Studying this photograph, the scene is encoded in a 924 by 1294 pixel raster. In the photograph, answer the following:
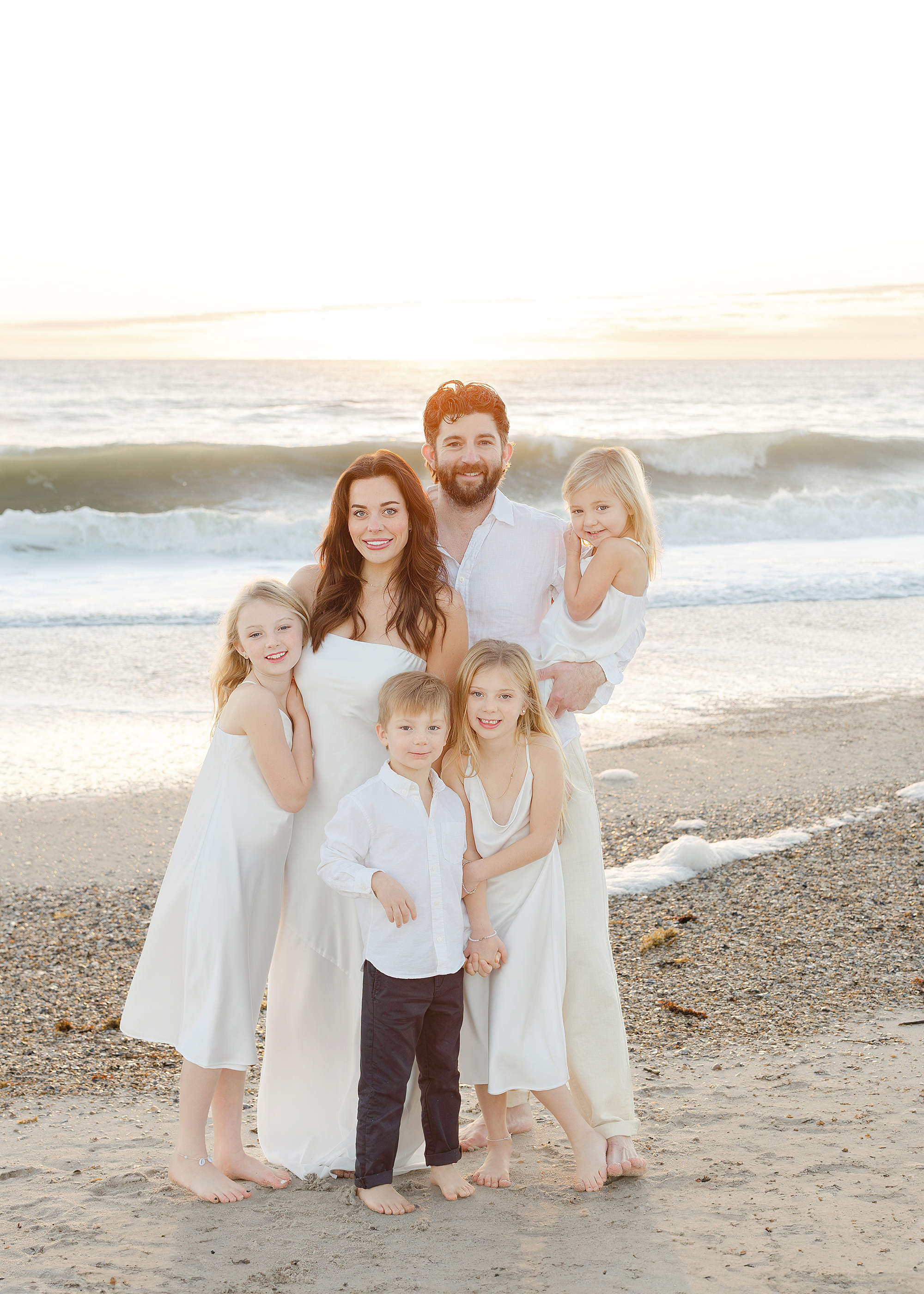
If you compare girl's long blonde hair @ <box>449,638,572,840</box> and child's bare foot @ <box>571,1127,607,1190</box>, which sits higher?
girl's long blonde hair @ <box>449,638,572,840</box>

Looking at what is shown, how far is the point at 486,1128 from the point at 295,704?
1.38 metres

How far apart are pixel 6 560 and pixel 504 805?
1453cm

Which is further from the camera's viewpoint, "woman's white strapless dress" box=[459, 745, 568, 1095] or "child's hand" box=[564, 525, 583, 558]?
"child's hand" box=[564, 525, 583, 558]

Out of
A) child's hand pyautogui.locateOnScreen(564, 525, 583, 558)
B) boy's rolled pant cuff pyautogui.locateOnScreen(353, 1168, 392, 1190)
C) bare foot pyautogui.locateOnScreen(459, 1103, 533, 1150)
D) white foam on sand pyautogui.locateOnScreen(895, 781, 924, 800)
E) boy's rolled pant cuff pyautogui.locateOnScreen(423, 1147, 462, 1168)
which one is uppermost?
child's hand pyautogui.locateOnScreen(564, 525, 583, 558)

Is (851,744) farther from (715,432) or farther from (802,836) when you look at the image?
(715,432)

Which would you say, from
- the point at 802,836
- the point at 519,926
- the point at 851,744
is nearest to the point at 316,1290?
the point at 519,926

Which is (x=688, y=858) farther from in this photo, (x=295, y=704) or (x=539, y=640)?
(x=295, y=704)

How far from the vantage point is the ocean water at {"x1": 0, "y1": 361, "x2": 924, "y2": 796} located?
8352 millimetres

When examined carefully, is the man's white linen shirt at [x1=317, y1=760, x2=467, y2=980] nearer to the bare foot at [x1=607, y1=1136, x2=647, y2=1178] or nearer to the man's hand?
the man's hand

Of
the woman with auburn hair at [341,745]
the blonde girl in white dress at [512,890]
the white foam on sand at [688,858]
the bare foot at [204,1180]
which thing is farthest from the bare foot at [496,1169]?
the white foam on sand at [688,858]

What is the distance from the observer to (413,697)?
9.59 ft

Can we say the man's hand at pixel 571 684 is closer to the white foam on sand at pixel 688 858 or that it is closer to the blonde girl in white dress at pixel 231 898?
the blonde girl in white dress at pixel 231 898

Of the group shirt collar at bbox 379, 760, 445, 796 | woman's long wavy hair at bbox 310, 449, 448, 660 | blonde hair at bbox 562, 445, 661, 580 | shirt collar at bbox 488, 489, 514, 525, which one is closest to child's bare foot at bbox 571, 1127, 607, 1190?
shirt collar at bbox 379, 760, 445, 796

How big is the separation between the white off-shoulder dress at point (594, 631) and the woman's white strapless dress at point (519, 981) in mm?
457
